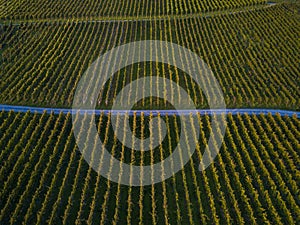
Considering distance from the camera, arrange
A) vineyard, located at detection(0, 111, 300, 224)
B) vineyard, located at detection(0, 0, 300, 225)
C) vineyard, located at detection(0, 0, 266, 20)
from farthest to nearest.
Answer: vineyard, located at detection(0, 0, 266, 20) < vineyard, located at detection(0, 0, 300, 225) < vineyard, located at detection(0, 111, 300, 224)

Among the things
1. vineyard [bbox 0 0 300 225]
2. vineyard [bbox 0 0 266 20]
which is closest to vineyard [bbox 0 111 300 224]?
vineyard [bbox 0 0 300 225]

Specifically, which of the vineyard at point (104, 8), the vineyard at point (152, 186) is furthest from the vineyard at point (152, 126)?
the vineyard at point (104, 8)

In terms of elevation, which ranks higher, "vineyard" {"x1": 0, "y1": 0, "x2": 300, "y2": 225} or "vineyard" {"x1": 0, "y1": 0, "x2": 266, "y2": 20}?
"vineyard" {"x1": 0, "y1": 0, "x2": 266, "y2": 20}

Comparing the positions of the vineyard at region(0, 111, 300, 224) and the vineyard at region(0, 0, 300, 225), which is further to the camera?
the vineyard at region(0, 0, 300, 225)

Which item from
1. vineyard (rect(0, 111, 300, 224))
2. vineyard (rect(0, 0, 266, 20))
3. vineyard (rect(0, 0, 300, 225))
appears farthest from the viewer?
vineyard (rect(0, 0, 266, 20))

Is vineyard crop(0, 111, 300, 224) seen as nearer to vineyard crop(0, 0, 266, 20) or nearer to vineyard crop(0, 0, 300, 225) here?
vineyard crop(0, 0, 300, 225)

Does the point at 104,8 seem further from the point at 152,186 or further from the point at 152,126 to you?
the point at 152,186

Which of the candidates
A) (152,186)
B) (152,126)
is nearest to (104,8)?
(152,126)

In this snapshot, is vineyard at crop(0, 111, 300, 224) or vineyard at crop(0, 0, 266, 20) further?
vineyard at crop(0, 0, 266, 20)
